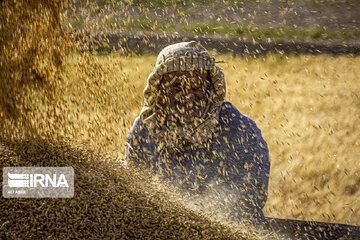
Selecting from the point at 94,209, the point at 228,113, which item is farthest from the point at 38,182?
the point at 228,113

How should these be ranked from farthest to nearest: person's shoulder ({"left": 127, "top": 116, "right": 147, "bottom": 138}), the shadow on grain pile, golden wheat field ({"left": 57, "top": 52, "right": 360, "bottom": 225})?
person's shoulder ({"left": 127, "top": 116, "right": 147, "bottom": 138}) < golden wheat field ({"left": 57, "top": 52, "right": 360, "bottom": 225}) < the shadow on grain pile

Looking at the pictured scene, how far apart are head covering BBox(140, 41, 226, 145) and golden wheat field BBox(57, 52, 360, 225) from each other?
0.22 m

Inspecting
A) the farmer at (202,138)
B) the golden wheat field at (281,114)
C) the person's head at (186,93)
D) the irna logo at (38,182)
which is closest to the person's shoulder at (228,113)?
the farmer at (202,138)

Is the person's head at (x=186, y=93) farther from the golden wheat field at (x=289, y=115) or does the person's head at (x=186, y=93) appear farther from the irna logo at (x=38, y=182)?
the irna logo at (x=38, y=182)

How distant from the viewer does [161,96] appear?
186cm

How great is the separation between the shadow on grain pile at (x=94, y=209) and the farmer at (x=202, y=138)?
415 millimetres

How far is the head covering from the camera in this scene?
174 cm

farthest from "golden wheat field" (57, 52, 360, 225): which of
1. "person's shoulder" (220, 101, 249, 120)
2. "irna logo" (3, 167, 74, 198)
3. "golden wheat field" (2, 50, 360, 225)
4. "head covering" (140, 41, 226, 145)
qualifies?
"person's shoulder" (220, 101, 249, 120)

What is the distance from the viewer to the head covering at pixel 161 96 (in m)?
1.74

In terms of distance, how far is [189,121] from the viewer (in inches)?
72.0

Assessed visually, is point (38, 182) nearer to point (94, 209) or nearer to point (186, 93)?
point (94, 209)

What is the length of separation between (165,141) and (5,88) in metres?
0.82

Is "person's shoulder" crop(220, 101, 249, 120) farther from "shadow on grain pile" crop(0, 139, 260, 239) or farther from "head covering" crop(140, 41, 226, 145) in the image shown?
"shadow on grain pile" crop(0, 139, 260, 239)

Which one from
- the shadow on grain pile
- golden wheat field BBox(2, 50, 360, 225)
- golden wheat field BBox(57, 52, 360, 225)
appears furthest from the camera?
golden wheat field BBox(57, 52, 360, 225)
